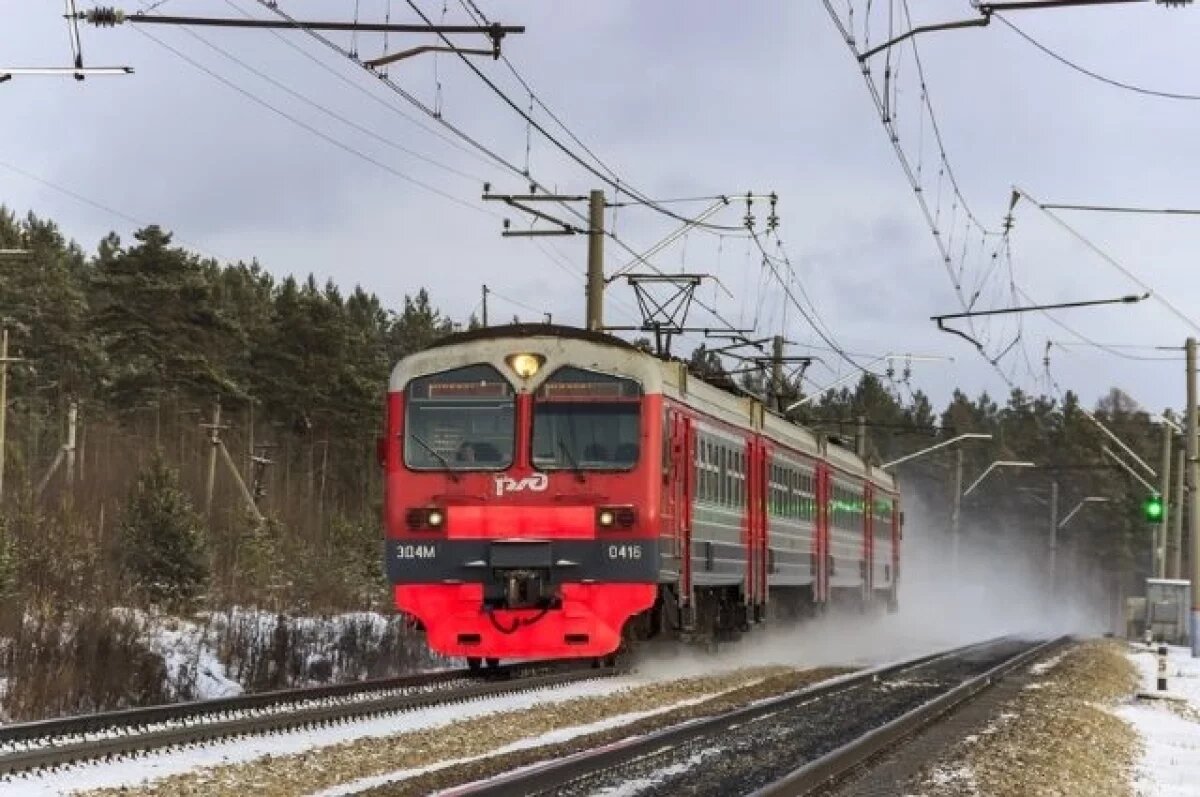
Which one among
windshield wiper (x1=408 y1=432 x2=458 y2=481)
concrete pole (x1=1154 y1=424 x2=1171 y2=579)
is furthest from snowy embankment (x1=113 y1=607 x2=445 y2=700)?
concrete pole (x1=1154 y1=424 x2=1171 y2=579)

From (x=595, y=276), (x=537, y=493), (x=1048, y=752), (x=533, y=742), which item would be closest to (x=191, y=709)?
(x=533, y=742)

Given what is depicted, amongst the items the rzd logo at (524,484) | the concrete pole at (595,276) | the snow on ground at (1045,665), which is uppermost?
the concrete pole at (595,276)

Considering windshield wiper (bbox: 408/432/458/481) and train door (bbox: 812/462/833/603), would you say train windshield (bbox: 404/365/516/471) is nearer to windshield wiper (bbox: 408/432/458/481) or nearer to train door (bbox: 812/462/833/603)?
windshield wiper (bbox: 408/432/458/481)

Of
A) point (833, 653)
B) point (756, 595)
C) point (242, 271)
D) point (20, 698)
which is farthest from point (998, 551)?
point (20, 698)

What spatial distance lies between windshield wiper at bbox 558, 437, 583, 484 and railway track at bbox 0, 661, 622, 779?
2371mm

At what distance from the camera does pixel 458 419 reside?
17406mm

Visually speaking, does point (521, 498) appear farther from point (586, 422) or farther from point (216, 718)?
point (216, 718)

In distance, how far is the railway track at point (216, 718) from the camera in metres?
11.0

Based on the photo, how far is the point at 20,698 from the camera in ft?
52.3

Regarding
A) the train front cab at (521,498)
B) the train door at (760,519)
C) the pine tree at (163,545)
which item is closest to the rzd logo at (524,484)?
the train front cab at (521,498)

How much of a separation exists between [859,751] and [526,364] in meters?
6.69

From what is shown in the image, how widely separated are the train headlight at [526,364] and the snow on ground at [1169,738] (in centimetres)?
729

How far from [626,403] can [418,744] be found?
5.68 metres

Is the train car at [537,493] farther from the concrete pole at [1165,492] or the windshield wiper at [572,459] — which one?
the concrete pole at [1165,492]
